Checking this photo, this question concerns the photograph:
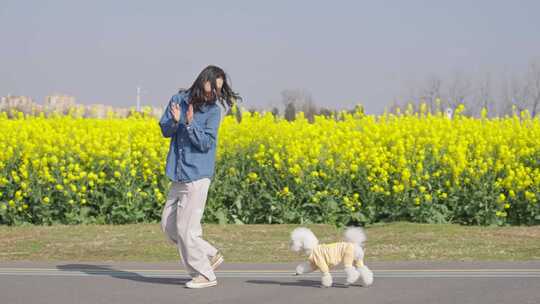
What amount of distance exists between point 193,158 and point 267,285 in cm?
131

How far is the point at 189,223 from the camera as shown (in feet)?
24.6

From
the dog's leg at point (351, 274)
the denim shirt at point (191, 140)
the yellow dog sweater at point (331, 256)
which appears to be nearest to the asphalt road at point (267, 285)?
the dog's leg at point (351, 274)

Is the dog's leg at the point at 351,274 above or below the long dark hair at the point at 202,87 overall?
below

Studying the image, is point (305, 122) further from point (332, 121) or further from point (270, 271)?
point (270, 271)

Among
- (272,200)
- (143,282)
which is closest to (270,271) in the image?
(143,282)

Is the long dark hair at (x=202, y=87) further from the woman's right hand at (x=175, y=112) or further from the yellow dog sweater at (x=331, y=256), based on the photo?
the yellow dog sweater at (x=331, y=256)

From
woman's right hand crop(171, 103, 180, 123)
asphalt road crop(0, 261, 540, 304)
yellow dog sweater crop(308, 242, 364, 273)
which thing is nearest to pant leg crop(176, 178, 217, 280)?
asphalt road crop(0, 261, 540, 304)

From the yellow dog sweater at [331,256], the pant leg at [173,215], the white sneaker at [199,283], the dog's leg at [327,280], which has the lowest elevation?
the white sneaker at [199,283]

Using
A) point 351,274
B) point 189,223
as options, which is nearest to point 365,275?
point 351,274

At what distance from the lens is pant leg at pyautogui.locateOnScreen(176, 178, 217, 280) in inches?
295

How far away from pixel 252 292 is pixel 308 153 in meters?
6.88

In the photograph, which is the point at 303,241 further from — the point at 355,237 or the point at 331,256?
the point at 355,237

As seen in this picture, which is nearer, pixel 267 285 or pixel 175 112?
pixel 175 112

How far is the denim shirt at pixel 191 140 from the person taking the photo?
7.46m
